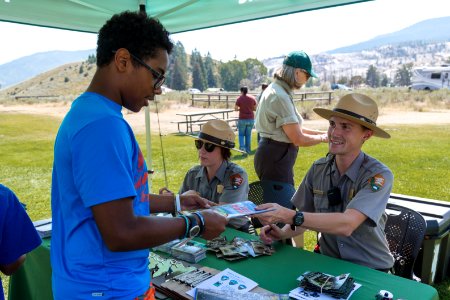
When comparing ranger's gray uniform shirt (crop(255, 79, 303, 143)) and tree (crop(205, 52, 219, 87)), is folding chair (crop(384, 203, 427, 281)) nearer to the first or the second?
ranger's gray uniform shirt (crop(255, 79, 303, 143))

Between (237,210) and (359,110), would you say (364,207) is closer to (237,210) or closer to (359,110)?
(359,110)

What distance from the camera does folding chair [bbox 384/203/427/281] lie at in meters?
2.53

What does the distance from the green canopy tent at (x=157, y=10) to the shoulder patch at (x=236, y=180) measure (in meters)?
1.78

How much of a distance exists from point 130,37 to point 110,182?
0.46m

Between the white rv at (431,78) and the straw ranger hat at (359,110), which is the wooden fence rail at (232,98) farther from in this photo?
the straw ranger hat at (359,110)

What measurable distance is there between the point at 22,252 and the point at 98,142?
1008 mm

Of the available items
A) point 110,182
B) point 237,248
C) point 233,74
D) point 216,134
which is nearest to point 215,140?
point 216,134

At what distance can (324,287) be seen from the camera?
1.65 m

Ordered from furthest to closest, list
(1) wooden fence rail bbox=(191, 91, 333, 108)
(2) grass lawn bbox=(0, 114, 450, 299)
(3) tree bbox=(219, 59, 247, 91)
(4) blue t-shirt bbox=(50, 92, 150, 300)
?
(3) tree bbox=(219, 59, 247, 91) < (1) wooden fence rail bbox=(191, 91, 333, 108) < (2) grass lawn bbox=(0, 114, 450, 299) < (4) blue t-shirt bbox=(50, 92, 150, 300)

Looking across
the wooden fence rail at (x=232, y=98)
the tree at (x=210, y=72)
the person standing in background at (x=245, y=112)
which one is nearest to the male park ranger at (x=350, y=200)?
the person standing in background at (x=245, y=112)

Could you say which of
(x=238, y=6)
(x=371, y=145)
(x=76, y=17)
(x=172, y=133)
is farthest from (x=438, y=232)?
(x=172, y=133)

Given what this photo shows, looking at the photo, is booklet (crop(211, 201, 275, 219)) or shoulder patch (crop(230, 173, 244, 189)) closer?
booklet (crop(211, 201, 275, 219))

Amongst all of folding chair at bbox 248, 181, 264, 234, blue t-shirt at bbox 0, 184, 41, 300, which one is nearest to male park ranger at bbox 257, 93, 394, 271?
folding chair at bbox 248, 181, 264, 234

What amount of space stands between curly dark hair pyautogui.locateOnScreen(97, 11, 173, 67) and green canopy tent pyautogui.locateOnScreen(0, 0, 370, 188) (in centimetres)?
263
